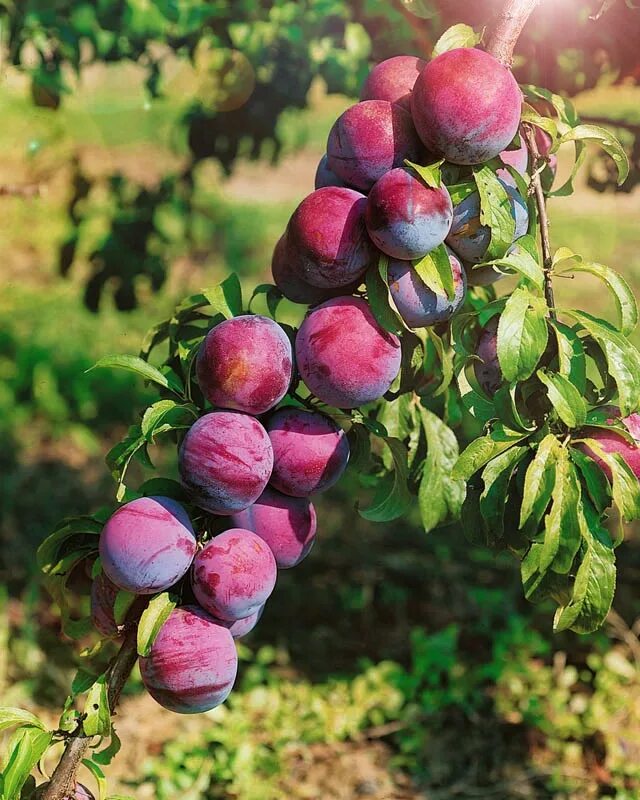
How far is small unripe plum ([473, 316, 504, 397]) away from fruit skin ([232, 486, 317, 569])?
0.22 meters

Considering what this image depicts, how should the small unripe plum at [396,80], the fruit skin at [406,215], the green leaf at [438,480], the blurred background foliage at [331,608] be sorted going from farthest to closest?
the blurred background foliage at [331,608] < the green leaf at [438,480] < the small unripe plum at [396,80] < the fruit skin at [406,215]

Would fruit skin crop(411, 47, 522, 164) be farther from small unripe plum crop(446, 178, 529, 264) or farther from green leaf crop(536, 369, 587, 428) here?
green leaf crop(536, 369, 587, 428)

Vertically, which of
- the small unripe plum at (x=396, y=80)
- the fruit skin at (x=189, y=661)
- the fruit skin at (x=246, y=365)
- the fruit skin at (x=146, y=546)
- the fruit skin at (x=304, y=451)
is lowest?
the fruit skin at (x=189, y=661)

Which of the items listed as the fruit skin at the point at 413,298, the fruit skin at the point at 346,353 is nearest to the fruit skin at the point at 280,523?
the fruit skin at the point at 346,353

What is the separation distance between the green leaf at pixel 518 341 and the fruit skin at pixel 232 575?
28 centimetres

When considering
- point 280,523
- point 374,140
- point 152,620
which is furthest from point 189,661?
point 374,140

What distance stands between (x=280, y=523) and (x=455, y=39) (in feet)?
1.65

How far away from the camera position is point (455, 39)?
2.82ft

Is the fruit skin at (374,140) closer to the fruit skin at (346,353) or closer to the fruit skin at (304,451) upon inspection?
the fruit skin at (346,353)

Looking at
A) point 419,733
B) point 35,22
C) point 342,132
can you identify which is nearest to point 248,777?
point 419,733

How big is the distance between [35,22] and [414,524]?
176 cm

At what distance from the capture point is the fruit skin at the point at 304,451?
33.6 inches

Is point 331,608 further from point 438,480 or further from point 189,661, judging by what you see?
point 189,661

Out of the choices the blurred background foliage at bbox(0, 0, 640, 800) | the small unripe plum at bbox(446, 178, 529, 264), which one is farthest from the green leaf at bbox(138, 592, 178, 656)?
the blurred background foliage at bbox(0, 0, 640, 800)
